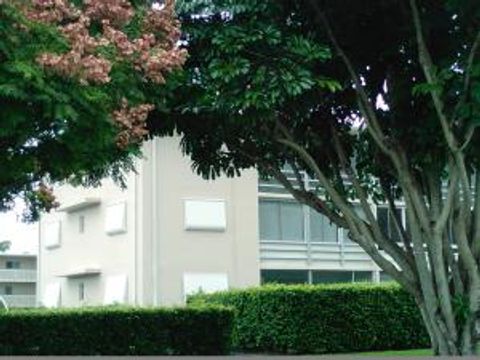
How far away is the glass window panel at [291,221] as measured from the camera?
37219mm

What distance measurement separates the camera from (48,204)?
15258 millimetres

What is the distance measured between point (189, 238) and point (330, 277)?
25.0ft

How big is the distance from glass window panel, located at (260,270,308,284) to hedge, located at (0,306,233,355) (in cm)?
1645

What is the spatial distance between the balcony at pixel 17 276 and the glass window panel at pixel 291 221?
39.8m

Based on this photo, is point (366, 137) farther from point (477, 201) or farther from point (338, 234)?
point (338, 234)

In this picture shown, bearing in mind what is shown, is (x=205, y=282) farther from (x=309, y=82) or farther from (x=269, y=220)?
(x=309, y=82)

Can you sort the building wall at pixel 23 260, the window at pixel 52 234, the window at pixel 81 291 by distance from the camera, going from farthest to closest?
the building wall at pixel 23 260 < the window at pixel 52 234 < the window at pixel 81 291

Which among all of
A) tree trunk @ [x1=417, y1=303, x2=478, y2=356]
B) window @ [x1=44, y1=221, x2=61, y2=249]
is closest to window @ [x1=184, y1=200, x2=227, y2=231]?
window @ [x1=44, y1=221, x2=61, y2=249]

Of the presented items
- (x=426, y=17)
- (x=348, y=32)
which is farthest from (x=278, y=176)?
(x=426, y=17)

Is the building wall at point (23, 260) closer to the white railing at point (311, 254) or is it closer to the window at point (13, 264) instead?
the window at point (13, 264)

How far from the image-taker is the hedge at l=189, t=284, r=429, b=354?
22359 mm

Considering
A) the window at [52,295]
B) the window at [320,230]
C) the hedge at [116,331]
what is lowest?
the hedge at [116,331]

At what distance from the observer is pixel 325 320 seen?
886 inches

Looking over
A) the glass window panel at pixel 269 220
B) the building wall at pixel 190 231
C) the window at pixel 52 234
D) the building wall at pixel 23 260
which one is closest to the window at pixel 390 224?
the glass window panel at pixel 269 220
